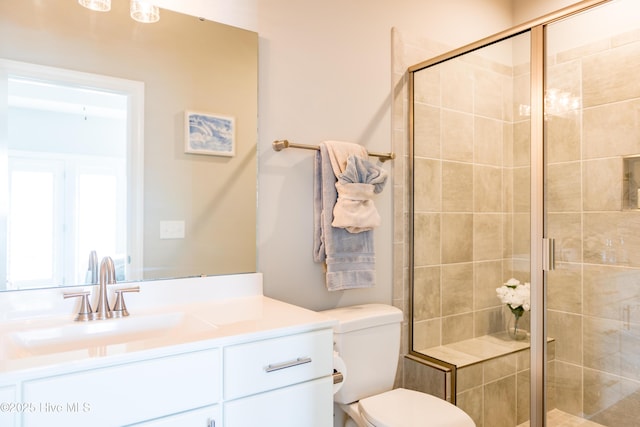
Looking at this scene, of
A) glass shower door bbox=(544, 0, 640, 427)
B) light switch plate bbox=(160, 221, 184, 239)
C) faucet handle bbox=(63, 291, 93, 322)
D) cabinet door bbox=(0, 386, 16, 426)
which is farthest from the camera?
glass shower door bbox=(544, 0, 640, 427)

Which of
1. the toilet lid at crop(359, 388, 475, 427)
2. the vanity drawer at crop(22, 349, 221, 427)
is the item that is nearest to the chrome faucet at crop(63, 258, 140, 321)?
the vanity drawer at crop(22, 349, 221, 427)

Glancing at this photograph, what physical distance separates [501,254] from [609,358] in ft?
1.91

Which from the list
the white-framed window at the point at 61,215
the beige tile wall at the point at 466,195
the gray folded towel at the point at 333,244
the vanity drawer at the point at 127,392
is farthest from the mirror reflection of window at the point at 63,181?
the beige tile wall at the point at 466,195

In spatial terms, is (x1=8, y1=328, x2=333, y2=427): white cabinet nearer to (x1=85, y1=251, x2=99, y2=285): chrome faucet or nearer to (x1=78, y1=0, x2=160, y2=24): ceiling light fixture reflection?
(x1=85, y1=251, x2=99, y2=285): chrome faucet

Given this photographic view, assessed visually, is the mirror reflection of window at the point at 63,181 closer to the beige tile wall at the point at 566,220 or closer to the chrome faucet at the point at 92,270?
the chrome faucet at the point at 92,270

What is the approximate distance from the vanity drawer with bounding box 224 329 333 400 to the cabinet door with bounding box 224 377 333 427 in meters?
0.02

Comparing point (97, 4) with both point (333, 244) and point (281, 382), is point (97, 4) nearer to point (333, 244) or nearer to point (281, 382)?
point (333, 244)

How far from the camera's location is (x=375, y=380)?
174cm

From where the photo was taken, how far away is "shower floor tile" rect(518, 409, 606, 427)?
1.71 m

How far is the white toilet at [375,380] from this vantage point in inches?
60.2

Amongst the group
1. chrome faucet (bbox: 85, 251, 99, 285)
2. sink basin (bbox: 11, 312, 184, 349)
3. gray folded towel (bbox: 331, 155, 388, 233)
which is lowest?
sink basin (bbox: 11, 312, 184, 349)

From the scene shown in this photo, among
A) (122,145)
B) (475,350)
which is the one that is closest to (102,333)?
(122,145)

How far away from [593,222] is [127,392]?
1.74 metres

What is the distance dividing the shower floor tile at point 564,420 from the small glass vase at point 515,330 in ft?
1.00
